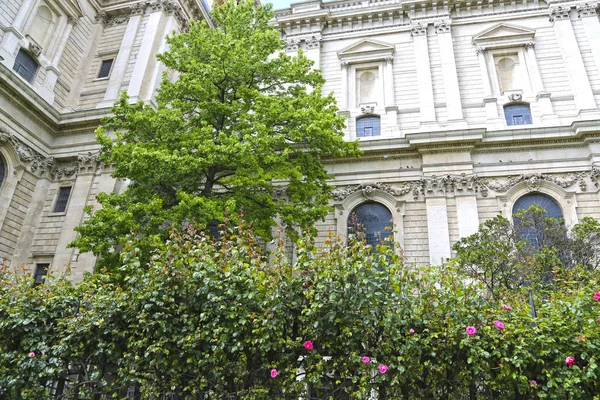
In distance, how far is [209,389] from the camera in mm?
Answer: 6000

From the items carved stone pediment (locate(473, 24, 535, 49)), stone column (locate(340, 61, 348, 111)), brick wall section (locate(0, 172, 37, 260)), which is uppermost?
carved stone pediment (locate(473, 24, 535, 49))

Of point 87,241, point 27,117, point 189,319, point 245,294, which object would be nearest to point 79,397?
point 189,319

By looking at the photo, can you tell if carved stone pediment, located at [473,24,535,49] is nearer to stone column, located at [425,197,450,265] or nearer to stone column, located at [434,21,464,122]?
stone column, located at [434,21,464,122]

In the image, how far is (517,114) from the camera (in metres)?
20.9

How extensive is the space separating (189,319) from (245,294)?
40.7 inches

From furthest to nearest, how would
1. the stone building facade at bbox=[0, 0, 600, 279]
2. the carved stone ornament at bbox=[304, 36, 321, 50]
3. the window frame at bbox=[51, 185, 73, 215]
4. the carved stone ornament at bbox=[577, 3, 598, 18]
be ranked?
the carved stone ornament at bbox=[304, 36, 321, 50] → the carved stone ornament at bbox=[577, 3, 598, 18] → the window frame at bbox=[51, 185, 73, 215] → the stone building facade at bbox=[0, 0, 600, 279]

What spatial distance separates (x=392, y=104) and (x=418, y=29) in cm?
510

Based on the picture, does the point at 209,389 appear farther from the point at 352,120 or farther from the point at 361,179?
the point at 352,120

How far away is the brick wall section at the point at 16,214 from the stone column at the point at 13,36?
5181 millimetres

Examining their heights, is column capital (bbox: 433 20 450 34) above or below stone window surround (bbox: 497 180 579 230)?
above

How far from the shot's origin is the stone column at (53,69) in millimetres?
20781

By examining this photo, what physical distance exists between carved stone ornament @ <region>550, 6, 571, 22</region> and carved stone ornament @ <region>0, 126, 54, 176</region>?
26763 millimetres

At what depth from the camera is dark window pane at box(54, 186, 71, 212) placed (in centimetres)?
2000

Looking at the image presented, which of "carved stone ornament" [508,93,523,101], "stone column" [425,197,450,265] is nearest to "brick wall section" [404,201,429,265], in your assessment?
"stone column" [425,197,450,265]
